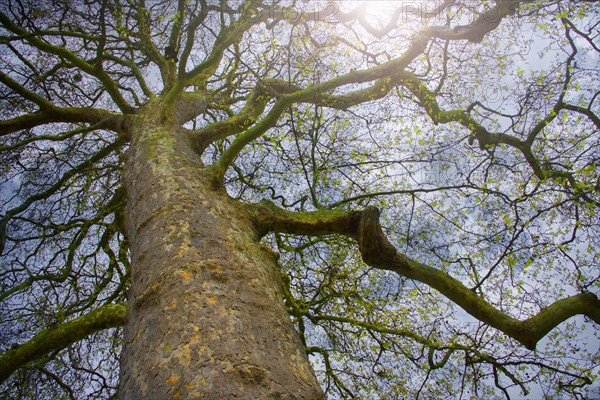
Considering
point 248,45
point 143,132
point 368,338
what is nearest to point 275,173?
point 248,45

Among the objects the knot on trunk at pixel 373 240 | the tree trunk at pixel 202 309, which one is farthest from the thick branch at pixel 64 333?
the knot on trunk at pixel 373 240

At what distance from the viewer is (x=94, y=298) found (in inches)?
199

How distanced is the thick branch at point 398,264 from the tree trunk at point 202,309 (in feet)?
1.37

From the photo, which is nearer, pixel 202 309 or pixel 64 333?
pixel 202 309

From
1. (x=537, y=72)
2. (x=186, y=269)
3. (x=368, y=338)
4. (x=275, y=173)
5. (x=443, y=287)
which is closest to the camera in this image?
(x=186, y=269)

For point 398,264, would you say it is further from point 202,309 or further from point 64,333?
point 64,333

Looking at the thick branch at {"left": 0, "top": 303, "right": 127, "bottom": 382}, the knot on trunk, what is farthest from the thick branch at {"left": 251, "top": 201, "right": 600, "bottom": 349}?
the thick branch at {"left": 0, "top": 303, "right": 127, "bottom": 382}

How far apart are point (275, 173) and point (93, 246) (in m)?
3.29

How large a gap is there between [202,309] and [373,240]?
1.68 m

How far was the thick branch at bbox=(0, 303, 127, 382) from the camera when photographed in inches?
116

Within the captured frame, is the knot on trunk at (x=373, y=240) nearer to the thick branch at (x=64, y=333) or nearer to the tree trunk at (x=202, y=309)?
the tree trunk at (x=202, y=309)

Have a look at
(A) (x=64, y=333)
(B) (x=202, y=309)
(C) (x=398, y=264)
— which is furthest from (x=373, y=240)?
(A) (x=64, y=333)

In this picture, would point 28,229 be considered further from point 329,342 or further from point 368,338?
point 368,338

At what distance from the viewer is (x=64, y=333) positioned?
9.87ft
